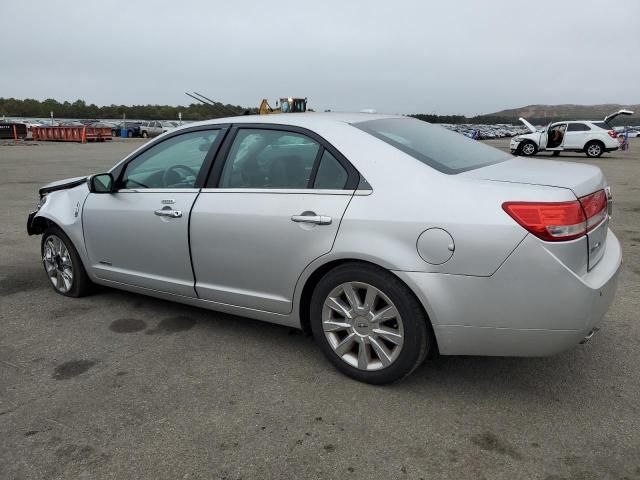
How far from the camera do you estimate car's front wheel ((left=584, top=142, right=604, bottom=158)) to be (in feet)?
73.5

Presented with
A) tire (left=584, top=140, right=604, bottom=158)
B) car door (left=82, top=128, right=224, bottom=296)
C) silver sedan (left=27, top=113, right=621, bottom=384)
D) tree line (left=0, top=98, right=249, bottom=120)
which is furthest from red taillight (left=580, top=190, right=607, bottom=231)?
tree line (left=0, top=98, right=249, bottom=120)

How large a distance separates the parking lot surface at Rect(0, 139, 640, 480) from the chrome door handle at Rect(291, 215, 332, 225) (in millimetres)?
927

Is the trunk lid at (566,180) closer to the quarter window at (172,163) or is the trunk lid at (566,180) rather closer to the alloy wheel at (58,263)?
the quarter window at (172,163)

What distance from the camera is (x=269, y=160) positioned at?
11.2 ft

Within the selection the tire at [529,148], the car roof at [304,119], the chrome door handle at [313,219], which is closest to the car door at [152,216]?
the car roof at [304,119]

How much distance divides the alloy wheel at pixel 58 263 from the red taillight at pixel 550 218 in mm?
3625

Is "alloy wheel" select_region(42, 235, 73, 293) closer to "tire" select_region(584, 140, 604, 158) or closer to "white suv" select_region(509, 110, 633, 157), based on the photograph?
"white suv" select_region(509, 110, 633, 157)

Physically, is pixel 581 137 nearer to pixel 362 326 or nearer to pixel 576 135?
pixel 576 135

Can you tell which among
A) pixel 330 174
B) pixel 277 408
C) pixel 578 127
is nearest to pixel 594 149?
pixel 578 127

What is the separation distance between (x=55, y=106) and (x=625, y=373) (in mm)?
112911

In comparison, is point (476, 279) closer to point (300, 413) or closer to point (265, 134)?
point (300, 413)

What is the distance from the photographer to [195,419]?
2.76 metres

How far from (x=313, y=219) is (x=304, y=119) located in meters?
0.77

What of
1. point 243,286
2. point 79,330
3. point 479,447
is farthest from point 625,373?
point 79,330
